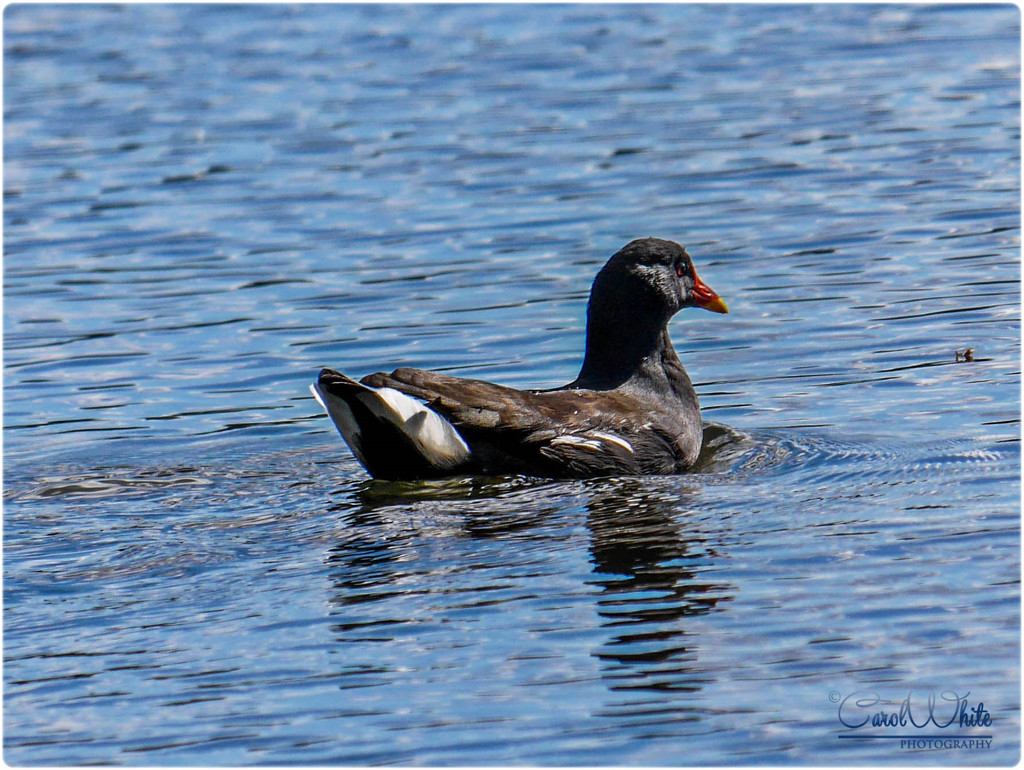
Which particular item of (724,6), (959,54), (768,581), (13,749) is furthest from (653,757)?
(724,6)

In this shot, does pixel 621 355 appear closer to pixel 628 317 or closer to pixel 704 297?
pixel 628 317

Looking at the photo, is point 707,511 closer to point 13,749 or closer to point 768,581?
point 768,581

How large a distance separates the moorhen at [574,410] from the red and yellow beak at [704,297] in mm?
267

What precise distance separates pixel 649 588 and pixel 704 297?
3.28 m

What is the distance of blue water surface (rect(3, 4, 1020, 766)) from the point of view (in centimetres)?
541

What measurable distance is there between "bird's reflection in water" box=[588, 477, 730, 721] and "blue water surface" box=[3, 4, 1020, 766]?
21 mm

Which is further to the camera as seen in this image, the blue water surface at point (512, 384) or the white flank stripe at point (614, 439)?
the white flank stripe at point (614, 439)

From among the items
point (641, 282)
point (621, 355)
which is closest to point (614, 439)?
point (621, 355)

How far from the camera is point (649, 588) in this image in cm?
635

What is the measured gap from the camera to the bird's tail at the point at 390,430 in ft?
24.6

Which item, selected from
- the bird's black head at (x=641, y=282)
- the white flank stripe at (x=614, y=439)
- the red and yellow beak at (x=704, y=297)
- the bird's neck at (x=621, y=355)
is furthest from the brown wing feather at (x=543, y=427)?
the red and yellow beak at (x=704, y=297)

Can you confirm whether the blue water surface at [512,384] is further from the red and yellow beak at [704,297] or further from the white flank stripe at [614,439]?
the red and yellow beak at [704,297]

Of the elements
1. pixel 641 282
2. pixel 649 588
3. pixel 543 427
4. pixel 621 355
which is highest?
pixel 641 282

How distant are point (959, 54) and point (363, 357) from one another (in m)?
11.1
